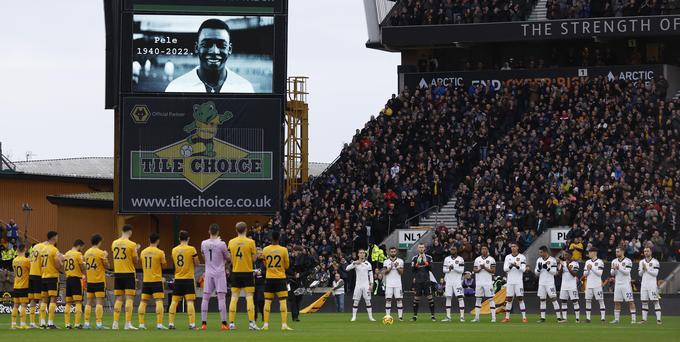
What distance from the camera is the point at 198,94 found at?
186ft

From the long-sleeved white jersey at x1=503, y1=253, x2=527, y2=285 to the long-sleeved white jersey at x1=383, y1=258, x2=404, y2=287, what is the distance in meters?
3.00

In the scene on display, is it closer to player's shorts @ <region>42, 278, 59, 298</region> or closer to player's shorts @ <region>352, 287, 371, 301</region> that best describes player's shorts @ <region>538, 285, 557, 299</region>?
player's shorts @ <region>352, 287, 371, 301</region>

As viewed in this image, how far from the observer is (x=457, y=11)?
2672 inches

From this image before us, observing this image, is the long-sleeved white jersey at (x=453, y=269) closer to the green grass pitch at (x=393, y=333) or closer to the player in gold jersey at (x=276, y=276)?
the green grass pitch at (x=393, y=333)

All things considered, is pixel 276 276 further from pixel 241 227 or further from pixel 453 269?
pixel 453 269

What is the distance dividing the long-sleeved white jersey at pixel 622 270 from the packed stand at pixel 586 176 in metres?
9.14

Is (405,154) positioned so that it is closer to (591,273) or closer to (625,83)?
(625,83)

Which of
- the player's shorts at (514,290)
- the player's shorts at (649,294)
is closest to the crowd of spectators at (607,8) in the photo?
the player's shorts at (649,294)

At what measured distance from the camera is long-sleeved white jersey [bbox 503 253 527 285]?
135ft

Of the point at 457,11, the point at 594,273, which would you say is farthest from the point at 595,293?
the point at 457,11

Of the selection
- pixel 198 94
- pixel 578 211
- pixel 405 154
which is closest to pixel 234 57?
pixel 198 94

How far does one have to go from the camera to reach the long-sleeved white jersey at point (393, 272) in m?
41.2

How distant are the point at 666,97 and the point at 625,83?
6.42 feet

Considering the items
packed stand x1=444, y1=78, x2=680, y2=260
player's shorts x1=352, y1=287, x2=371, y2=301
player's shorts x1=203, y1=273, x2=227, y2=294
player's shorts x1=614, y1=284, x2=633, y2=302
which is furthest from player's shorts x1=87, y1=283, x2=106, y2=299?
packed stand x1=444, y1=78, x2=680, y2=260
